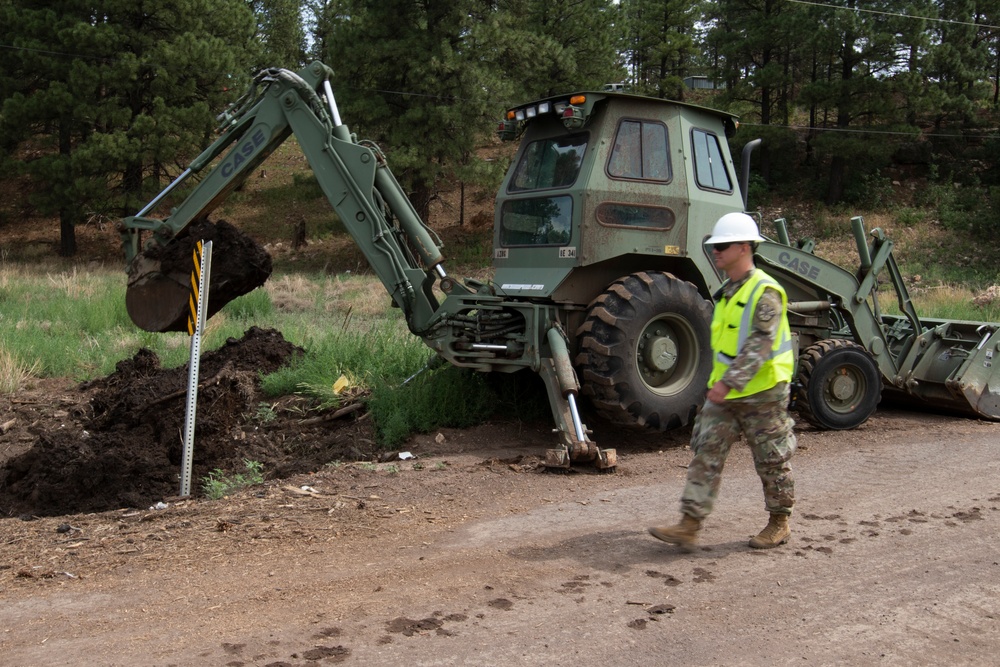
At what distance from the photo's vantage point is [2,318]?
1402 cm

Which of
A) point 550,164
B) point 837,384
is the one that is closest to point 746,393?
point 550,164

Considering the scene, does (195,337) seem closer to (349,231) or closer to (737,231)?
(349,231)

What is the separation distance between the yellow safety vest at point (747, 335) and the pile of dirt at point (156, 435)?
12.3 ft

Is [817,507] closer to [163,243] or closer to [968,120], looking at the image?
[163,243]

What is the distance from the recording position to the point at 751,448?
5.19m

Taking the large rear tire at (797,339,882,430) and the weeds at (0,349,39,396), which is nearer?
the large rear tire at (797,339,882,430)

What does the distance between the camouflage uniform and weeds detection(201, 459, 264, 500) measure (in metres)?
3.54

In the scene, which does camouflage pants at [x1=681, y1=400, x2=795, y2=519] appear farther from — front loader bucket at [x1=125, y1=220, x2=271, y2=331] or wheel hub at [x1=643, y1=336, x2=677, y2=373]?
front loader bucket at [x1=125, y1=220, x2=271, y2=331]

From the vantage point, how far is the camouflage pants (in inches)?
203

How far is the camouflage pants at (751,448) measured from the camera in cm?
514

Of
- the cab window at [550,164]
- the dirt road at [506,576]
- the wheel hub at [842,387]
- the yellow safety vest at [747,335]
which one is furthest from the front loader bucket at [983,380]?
the yellow safety vest at [747,335]

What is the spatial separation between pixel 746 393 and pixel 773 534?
885mm

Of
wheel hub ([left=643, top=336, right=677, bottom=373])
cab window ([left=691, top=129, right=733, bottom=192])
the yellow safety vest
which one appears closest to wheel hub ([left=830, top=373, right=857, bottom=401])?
wheel hub ([left=643, top=336, right=677, bottom=373])

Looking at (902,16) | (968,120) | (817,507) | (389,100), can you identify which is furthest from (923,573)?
(968,120)
